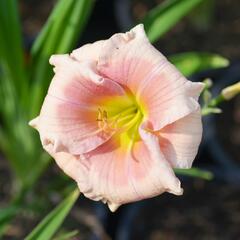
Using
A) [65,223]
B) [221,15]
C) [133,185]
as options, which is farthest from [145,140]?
[221,15]

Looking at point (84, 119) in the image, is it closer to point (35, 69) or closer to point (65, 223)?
point (35, 69)

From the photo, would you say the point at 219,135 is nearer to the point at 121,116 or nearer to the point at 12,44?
the point at 12,44

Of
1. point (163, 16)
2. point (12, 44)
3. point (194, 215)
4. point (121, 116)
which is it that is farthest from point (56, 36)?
point (194, 215)

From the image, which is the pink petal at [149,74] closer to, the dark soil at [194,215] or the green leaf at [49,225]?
the green leaf at [49,225]

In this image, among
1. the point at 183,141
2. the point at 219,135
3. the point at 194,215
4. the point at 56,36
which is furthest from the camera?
the point at 219,135

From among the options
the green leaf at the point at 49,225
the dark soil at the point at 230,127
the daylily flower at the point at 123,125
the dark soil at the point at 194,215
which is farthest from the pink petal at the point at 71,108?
the dark soil at the point at 230,127

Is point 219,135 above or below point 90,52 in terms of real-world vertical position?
below

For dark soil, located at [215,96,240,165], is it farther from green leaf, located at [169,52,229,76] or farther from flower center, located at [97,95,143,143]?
flower center, located at [97,95,143,143]
